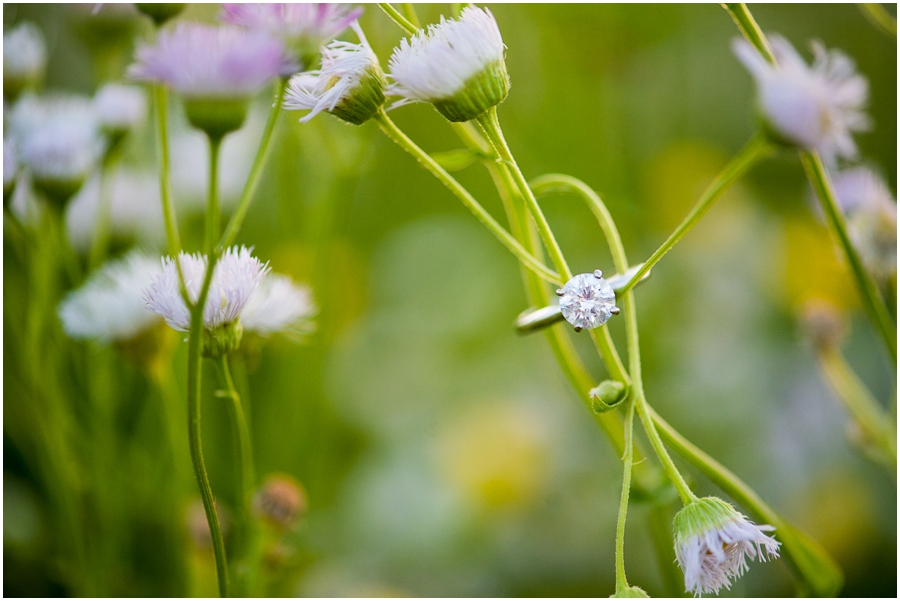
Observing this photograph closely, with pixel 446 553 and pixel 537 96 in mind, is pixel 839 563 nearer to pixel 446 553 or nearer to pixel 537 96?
pixel 446 553

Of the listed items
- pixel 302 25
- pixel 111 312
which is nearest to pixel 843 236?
pixel 302 25

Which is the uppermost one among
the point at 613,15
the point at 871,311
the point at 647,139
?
the point at 613,15

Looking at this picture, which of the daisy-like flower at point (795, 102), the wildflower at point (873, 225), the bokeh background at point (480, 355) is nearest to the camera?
the daisy-like flower at point (795, 102)

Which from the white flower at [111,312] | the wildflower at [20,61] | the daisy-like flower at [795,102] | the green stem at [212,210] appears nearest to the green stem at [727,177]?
the daisy-like flower at [795,102]

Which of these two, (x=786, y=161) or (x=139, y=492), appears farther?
(x=786, y=161)

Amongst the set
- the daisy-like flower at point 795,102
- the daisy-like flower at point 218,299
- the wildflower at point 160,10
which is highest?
the wildflower at point 160,10

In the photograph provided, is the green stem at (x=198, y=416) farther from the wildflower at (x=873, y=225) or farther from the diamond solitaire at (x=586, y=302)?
the wildflower at (x=873, y=225)

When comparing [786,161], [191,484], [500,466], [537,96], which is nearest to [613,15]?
[537,96]

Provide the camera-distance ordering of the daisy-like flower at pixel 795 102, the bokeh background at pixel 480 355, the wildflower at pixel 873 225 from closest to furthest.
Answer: the daisy-like flower at pixel 795 102, the wildflower at pixel 873 225, the bokeh background at pixel 480 355
